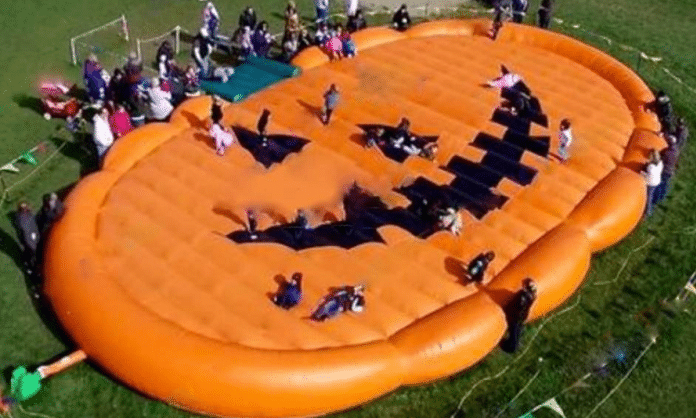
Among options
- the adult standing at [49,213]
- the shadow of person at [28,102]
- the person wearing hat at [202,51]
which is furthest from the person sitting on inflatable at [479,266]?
the shadow of person at [28,102]

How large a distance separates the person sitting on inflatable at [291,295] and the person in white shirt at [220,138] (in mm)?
4533

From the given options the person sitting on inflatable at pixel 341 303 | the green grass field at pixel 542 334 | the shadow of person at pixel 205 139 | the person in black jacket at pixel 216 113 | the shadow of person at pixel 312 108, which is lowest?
the green grass field at pixel 542 334

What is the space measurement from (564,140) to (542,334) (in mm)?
4656

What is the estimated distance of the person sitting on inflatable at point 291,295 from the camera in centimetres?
1396

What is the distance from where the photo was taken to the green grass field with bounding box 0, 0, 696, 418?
1367 cm

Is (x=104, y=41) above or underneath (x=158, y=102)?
underneath

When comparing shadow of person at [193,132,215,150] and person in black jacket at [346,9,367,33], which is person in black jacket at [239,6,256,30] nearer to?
person in black jacket at [346,9,367,33]

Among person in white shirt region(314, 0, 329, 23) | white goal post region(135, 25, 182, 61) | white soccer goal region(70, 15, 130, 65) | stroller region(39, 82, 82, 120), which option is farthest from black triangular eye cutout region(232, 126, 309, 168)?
person in white shirt region(314, 0, 329, 23)

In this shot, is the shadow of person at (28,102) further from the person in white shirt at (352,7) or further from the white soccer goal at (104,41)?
the person in white shirt at (352,7)

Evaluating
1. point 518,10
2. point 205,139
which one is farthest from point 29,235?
point 518,10

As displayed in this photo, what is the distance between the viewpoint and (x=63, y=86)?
2116 cm

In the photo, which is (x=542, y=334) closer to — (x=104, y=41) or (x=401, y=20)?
(x=401, y=20)

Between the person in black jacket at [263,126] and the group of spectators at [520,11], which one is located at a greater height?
the person in black jacket at [263,126]

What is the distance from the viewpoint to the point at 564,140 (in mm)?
17984
